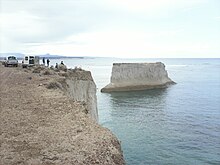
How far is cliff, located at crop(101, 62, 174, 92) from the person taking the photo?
68.4 meters

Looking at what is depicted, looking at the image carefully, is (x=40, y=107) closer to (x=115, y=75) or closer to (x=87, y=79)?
(x=87, y=79)

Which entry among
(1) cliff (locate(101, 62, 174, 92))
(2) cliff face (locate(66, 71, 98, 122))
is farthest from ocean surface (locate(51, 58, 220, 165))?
(1) cliff (locate(101, 62, 174, 92))

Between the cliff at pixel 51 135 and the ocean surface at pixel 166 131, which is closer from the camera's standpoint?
the cliff at pixel 51 135

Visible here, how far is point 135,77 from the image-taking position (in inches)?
2805

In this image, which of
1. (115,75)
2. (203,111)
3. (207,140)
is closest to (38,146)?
(207,140)

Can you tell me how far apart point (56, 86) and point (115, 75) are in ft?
161

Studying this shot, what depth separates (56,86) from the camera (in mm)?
20781

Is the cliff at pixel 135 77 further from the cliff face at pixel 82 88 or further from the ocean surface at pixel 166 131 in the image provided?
the cliff face at pixel 82 88

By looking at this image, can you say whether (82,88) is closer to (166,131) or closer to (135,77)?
(166,131)

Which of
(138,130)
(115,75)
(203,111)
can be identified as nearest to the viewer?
(138,130)

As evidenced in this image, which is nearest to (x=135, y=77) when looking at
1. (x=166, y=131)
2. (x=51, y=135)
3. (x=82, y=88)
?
(x=166, y=131)

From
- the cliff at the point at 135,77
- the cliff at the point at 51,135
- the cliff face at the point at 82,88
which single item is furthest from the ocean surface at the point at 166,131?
the cliff at the point at 135,77

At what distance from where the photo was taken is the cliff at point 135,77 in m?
68.4

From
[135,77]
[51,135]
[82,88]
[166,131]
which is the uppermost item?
[51,135]
